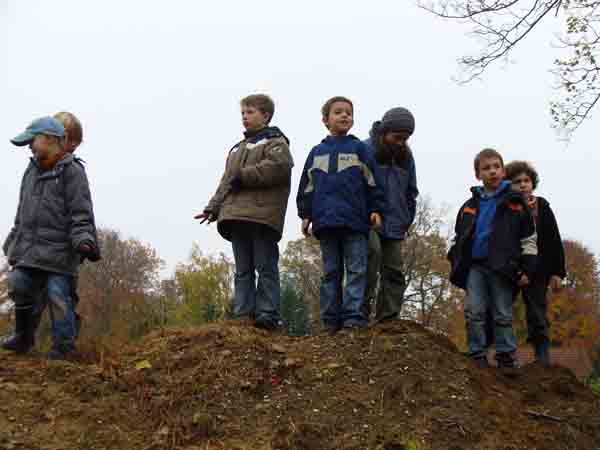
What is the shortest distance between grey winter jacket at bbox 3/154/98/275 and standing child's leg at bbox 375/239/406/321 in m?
2.64

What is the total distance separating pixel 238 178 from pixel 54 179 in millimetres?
1640

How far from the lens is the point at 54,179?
537 cm

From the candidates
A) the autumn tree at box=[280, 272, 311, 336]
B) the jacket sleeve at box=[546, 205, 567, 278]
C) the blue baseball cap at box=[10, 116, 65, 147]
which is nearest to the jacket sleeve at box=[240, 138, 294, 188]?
the blue baseball cap at box=[10, 116, 65, 147]

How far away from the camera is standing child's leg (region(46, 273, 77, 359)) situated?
516 cm

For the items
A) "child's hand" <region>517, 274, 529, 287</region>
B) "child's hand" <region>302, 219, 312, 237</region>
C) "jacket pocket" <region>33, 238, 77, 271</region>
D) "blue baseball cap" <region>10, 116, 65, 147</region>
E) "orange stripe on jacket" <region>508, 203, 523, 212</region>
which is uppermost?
"blue baseball cap" <region>10, 116, 65, 147</region>

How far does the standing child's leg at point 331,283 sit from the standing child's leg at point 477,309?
4.10ft

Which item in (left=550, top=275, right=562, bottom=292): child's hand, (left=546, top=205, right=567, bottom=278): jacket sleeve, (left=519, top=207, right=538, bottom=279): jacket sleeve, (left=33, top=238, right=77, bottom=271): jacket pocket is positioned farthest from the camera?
(left=550, top=275, right=562, bottom=292): child's hand

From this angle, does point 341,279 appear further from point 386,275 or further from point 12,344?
point 12,344

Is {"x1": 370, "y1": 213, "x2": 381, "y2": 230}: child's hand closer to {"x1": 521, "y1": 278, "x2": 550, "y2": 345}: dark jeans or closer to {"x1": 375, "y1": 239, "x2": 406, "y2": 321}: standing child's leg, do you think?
{"x1": 375, "y1": 239, "x2": 406, "y2": 321}: standing child's leg

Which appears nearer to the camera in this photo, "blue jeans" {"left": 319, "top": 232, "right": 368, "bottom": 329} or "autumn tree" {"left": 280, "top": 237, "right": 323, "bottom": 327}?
"blue jeans" {"left": 319, "top": 232, "right": 368, "bottom": 329}

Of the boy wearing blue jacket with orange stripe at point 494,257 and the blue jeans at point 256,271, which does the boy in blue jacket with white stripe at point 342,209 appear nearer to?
the blue jeans at point 256,271

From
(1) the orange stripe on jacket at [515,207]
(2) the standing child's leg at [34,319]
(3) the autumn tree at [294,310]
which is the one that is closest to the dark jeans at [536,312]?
(1) the orange stripe on jacket at [515,207]

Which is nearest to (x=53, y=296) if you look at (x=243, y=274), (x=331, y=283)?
(x=243, y=274)

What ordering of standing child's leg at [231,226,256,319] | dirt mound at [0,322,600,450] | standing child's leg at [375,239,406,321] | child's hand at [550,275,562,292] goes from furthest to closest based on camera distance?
child's hand at [550,275,562,292] → standing child's leg at [231,226,256,319] → standing child's leg at [375,239,406,321] → dirt mound at [0,322,600,450]
